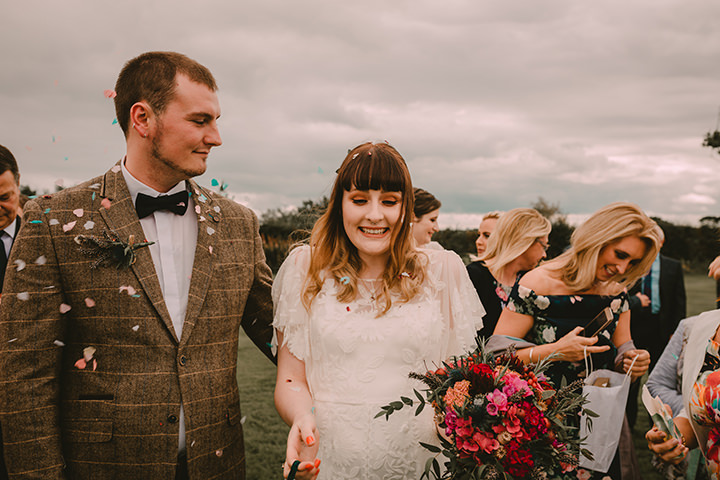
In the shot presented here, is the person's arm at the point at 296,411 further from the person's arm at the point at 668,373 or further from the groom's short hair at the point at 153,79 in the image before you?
the person's arm at the point at 668,373

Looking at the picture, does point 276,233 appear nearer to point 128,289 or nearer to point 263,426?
point 263,426

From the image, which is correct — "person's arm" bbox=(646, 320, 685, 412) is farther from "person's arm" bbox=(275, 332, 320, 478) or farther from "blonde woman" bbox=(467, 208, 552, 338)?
"person's arm" bbox=(275, 332, 320, 478)

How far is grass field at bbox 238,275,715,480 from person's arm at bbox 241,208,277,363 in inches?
117

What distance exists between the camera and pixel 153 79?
227 cm

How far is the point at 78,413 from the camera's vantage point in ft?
7.03

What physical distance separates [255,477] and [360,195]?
3812 mm

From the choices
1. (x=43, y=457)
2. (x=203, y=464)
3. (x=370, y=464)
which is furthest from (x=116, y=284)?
(x=370, y=464)

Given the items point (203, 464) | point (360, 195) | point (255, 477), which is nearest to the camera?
point (203, 464)

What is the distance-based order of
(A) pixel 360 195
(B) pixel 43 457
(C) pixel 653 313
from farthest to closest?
(C) pixel 653 313
(A) pixel 360 195
(B) pixel 43 457

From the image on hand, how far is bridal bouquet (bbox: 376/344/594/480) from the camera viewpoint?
72.2 inches

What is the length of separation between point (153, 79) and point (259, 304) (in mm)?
1188

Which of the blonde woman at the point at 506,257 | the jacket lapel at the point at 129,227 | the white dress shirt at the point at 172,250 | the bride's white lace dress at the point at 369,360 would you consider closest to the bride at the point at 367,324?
the bride's white lace dress at the point at 369,360

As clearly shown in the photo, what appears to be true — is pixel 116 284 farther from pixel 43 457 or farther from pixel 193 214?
pixel 43 457

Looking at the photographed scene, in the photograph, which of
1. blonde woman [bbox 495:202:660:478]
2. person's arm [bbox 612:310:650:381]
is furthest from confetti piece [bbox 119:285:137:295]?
person's arm [bbox 612:310:650:381]
